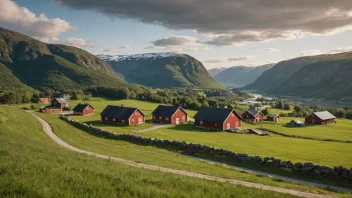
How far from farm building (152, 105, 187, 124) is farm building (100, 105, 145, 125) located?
599 cm

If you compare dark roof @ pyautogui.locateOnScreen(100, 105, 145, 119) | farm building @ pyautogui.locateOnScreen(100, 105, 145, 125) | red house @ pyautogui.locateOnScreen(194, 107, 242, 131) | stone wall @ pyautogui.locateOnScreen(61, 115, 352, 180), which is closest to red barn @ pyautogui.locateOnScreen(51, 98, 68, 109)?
farm building @ pyautogui.locateOnScreen(100, 105, 145, 125)

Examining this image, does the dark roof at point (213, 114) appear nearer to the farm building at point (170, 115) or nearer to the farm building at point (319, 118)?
the farm building at point (170, 115)

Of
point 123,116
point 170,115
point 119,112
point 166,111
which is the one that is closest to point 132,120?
point 123,116

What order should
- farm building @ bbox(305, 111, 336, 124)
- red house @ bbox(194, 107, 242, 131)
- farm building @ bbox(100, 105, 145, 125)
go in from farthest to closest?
1. farm building @ bbox(305, 111, 336, 124)
2. farm building @ bbox(100, 105, 145, 125)
3. red house @ bbox(194, 107, 242, 131)

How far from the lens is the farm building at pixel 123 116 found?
8075cm

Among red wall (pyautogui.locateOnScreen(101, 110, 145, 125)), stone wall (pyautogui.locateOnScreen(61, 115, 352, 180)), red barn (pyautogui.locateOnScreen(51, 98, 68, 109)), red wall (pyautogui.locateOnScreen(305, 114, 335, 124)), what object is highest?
red barn (pyautogui.locateOnScreen(51, 98, 68, 109))

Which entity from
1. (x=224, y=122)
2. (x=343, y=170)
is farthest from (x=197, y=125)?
(x=343, y=170)

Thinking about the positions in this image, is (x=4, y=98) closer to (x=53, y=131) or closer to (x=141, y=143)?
(x=53, y=131)

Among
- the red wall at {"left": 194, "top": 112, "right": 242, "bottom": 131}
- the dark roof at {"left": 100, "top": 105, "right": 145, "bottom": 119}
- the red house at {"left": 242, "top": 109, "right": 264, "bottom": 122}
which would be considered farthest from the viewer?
the red house at {"left": 242, "top": 109, "right": 264, "bottom": 122}

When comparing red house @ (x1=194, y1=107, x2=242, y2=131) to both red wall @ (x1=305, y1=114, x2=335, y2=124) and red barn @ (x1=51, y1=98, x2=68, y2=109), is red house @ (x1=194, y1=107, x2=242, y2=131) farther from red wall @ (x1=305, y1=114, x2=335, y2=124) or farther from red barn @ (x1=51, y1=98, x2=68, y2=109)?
red barn @ (x1=51, y1=98, x2=68, y2=109)

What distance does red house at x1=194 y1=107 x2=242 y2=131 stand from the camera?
7656 cm

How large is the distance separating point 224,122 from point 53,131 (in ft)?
142

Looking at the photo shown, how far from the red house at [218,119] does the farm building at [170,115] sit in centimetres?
774

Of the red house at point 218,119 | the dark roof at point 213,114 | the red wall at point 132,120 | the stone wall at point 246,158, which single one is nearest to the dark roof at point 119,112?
the red wall at point 132,120
